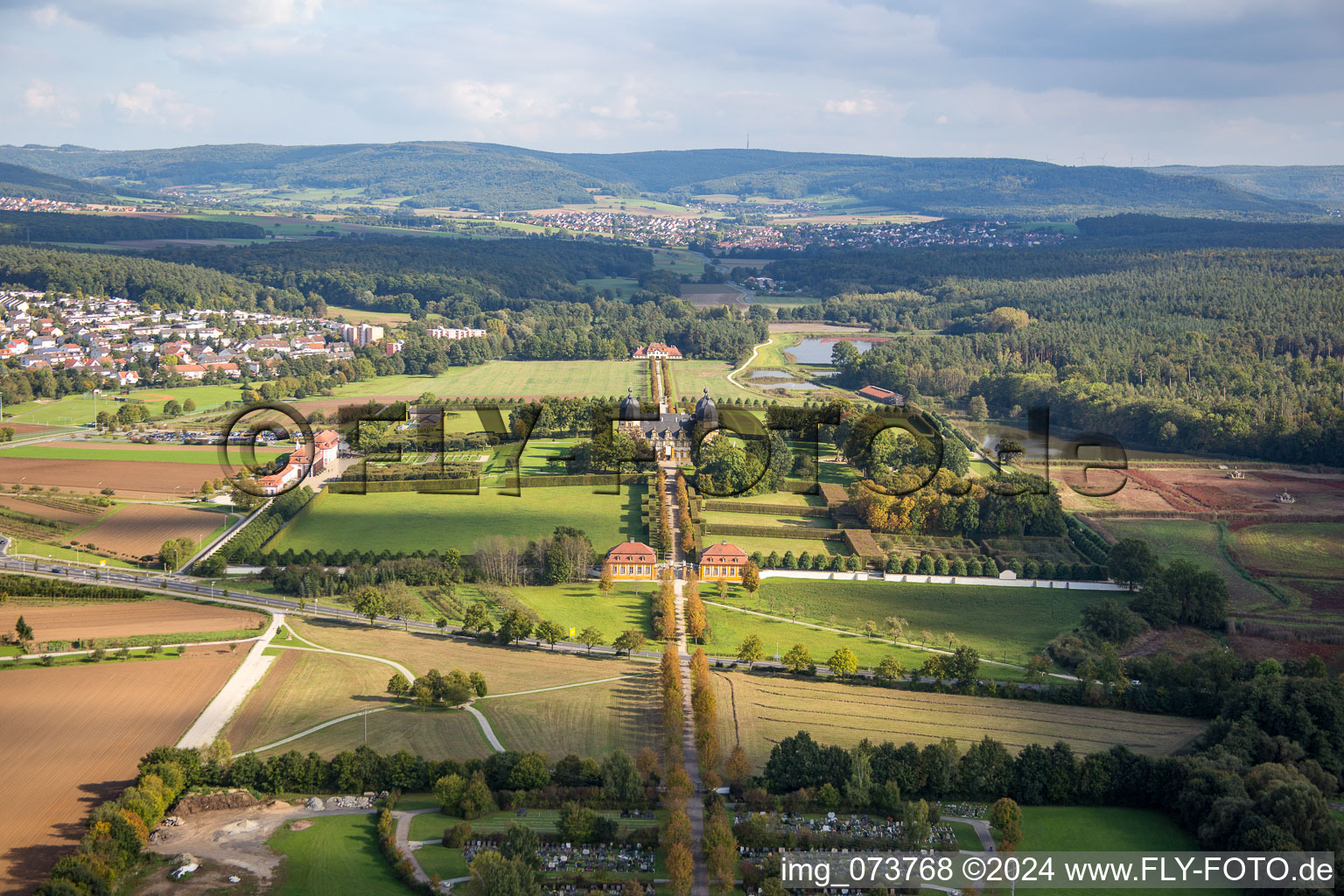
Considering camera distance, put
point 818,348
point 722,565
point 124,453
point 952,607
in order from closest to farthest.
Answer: point 952,607 < point 722,565 < point 124,453 < point 818,348

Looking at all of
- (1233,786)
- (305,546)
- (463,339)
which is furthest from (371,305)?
(1233,786)

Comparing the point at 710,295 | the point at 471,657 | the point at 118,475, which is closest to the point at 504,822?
the point at 471,657

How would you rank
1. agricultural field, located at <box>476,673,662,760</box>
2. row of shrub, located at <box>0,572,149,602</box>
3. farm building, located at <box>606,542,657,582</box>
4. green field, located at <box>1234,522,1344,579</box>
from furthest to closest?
1. green field, located at <box>1234,522,1344,579</box>
2. farm building, located at <box>606,542,657,582</box>
3. row of shrub, located at <box>0,572,149,602</box>
4. agricultural field, located at <box>476,673,662,760</box>

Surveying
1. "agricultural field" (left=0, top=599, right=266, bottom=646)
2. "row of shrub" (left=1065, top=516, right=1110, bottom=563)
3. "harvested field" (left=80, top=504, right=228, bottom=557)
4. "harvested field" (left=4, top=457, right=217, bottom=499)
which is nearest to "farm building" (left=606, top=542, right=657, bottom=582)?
"agricultural field" (left=0, top=599, right=266, bottom=646)

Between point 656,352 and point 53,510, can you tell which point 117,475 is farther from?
point 656,352

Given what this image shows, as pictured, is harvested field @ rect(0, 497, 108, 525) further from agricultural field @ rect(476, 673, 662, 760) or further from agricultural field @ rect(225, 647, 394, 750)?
agricultural field @ rect(476, 673, 662, 760)

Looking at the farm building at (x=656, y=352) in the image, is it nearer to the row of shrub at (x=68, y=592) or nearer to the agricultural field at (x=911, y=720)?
the row of shrub at (x=68, y=592)
